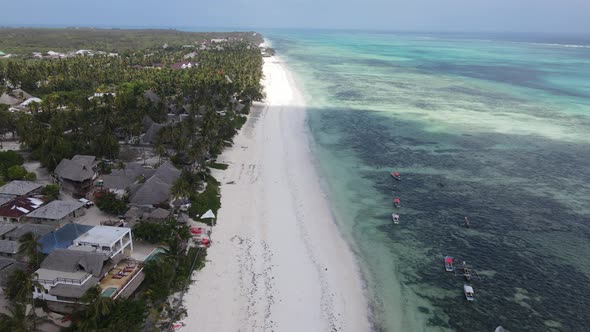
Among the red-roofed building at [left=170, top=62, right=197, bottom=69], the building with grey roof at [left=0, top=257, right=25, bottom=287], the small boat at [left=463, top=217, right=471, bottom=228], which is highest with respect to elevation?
the red-roofed building at [left=170, top=62, right=197, bottom=69]

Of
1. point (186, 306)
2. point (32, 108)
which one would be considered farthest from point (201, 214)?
point (32, 108)

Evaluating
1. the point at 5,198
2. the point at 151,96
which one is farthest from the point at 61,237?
the point at 151,96

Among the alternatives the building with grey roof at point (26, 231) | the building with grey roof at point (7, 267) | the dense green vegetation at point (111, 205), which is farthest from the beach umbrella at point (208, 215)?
the building with grey roof at point (7, 267)

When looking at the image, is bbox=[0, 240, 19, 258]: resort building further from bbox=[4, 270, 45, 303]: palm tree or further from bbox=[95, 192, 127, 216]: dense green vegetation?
bbox=[95, 192, 127, 216]: dense green vegetation

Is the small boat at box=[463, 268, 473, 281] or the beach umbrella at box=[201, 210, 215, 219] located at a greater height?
the beach umbrella at box=[201, 210, 215, 219]

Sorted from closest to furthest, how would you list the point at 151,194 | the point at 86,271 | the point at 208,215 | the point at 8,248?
the point at 86,271, the point at 8,248, the point at 208,215, the point at 151,194

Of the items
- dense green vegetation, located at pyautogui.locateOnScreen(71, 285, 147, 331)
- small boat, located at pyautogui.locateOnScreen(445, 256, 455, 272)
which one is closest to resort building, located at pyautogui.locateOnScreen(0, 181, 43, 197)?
dense green vegetation, located at pyautogui.locateOnScreen(71, 285, 147, 331)

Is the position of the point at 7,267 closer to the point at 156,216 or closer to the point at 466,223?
the point at 156,216
